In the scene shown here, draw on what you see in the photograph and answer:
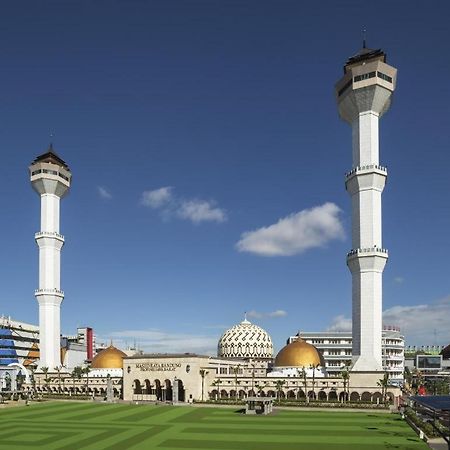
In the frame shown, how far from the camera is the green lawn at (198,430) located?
51.9 meters

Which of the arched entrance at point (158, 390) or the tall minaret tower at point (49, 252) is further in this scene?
the tall minaret tower at point (49, 252)

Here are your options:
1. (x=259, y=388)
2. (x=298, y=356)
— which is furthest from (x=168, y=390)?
(x=298, y=356)

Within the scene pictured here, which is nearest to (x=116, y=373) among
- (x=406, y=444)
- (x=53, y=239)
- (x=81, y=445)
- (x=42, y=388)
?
(x=42, y=388)

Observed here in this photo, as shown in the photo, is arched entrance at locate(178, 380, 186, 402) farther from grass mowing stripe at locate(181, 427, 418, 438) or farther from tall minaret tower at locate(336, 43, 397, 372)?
grass mowing stripe at locate(181, 427, 418, 438)

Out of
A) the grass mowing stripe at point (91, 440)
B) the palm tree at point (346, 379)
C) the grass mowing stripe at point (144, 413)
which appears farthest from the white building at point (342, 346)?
the grass mowing stripe at point (91, 440)

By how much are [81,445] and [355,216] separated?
65521mm

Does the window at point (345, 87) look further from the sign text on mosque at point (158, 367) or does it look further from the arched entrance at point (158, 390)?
the arched entrance at point (158, 390)

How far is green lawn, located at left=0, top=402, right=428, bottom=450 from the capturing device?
2044 inches

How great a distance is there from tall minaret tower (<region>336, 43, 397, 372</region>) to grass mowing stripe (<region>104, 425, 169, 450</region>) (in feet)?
145

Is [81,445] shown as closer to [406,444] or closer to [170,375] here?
[406,444]

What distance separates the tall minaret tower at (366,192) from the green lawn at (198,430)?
19.2 meters

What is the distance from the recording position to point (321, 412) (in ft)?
269

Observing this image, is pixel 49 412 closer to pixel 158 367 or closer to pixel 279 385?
pixel 158 367

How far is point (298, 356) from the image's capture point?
113m
